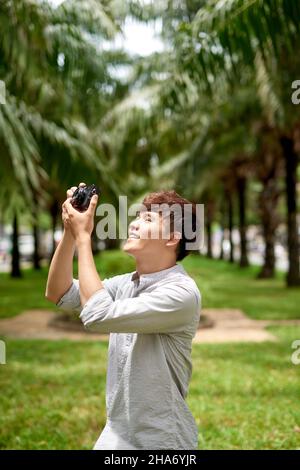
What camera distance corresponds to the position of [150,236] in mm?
2191

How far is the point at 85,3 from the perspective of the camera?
8.37 metres

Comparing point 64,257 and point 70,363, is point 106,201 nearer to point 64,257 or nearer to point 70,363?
point 70,363

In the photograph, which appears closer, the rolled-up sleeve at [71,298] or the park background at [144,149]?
the rolled-up sleeve at [71,298]

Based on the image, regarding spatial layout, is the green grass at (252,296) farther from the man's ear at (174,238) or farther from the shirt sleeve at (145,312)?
the shirt sleeve at (145,312)

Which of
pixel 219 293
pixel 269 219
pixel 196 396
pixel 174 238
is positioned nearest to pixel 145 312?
pixel 174 238

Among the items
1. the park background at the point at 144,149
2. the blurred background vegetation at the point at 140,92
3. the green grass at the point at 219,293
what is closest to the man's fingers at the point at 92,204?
the park background at the point at 144,149

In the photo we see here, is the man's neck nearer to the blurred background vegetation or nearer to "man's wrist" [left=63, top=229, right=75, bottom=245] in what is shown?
"man's wrist" [left=63, top=229, right=75, bottom=245]

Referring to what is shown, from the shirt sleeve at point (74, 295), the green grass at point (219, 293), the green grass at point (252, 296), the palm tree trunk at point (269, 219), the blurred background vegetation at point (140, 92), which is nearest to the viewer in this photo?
the shirt sleeve at point (74, 295)

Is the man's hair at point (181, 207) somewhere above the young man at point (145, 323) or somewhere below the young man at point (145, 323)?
above

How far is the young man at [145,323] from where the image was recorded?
2.01 metres

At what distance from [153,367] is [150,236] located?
0.44 metres

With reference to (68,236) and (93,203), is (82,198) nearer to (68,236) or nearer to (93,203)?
(93,203)
